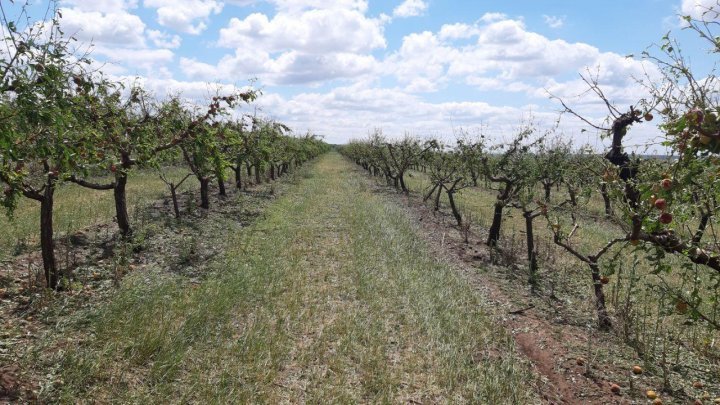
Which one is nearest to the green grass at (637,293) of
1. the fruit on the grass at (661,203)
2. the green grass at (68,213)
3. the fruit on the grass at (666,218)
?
the fruit on the grass at (666,218)

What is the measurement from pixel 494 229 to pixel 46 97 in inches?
470

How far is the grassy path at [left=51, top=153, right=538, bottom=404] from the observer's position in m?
5.48

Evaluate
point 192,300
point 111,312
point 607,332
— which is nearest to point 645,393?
point 607,332

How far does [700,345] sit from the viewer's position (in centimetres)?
705

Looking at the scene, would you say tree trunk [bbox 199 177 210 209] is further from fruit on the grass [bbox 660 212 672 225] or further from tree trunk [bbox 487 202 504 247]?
fruit on the grass [bbox 660 212 672 225]

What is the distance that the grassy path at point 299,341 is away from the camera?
548 cm

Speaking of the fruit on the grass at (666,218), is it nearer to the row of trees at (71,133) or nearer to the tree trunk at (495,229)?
the row of trees at (71,133)

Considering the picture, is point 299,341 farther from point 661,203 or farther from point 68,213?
point 68,213

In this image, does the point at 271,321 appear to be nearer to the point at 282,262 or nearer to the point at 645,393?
the point at 282,262

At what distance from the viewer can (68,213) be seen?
13633 millimetres

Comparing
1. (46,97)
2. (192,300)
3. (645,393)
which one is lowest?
(645,393)

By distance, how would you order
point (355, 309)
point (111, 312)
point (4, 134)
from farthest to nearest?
point (355, 309) → point (111, 312) → point (4, 134)

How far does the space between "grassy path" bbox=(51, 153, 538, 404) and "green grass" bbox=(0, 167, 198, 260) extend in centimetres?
337

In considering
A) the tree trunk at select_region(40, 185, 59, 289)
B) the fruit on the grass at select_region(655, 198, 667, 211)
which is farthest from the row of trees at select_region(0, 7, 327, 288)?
the fruit on the grass at select_region(655, 198, 667, 211)
